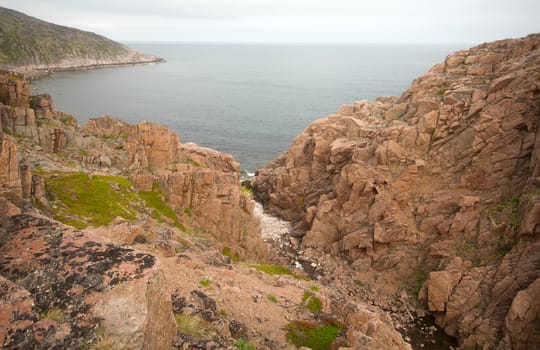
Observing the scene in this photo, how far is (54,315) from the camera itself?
7.98 meters

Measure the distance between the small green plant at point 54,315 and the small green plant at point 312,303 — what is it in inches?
579

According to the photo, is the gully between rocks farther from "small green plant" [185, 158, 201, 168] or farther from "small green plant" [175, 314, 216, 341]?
"small green plant" [175, 314, 216, 341]

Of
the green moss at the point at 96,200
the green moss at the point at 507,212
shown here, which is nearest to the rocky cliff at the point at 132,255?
the green moss at the point at 96,200

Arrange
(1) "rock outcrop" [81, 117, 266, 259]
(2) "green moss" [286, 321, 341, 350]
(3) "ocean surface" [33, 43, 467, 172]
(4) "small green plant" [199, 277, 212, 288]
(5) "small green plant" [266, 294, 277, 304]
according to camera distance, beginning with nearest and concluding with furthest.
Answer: (2) "green moss" [286, 321, 341, 350], (4) "small green plant" [199, 277, 212, 288], (5) "small green plant" [266, 294, 277, 304], (1) "rock outcrop" [81, 117, 266, 259], (3) "ocean surface" [33, 43, 467, 172]

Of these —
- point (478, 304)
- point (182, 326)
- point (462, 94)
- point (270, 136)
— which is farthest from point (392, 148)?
point (270, 136)

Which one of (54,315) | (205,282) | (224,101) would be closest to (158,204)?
(205,282)

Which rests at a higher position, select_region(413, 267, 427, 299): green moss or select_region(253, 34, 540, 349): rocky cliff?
select_region(253, 34, 540, 349): rocky cliff

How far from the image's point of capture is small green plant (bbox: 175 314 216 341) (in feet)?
41.8

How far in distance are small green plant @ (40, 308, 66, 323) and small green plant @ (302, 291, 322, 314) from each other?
1472 centimetres

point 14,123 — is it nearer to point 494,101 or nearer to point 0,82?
point 0,82

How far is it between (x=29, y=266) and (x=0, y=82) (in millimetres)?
33848

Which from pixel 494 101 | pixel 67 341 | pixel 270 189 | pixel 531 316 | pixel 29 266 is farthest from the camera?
pixel 270 189

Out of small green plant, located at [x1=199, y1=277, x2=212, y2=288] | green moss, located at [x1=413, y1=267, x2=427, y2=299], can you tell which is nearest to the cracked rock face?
small green plant, located at [x1=199, y1=277, x2=212, y2=288]

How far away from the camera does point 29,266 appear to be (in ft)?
29.8
